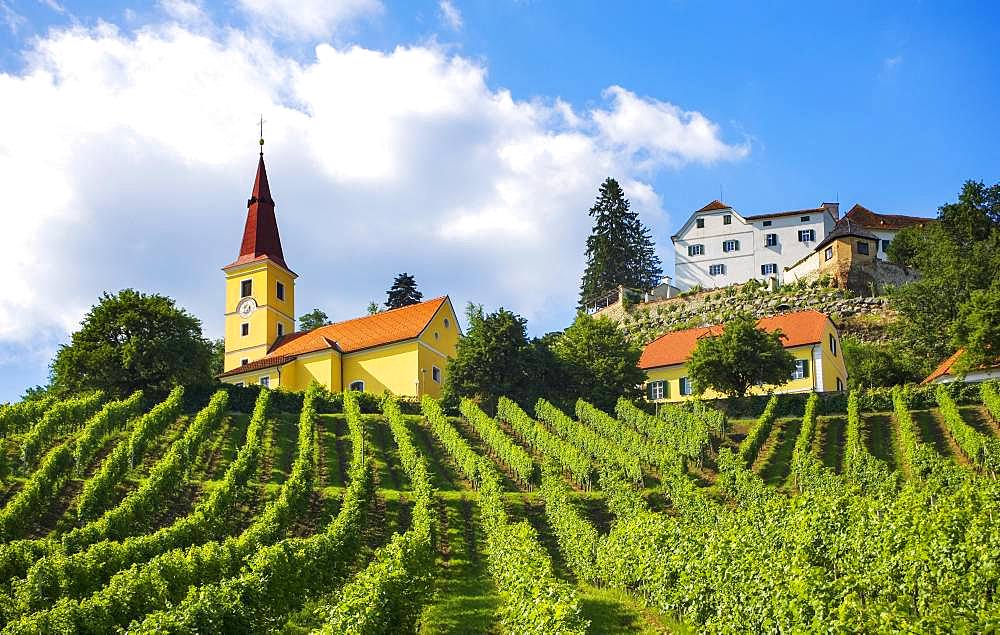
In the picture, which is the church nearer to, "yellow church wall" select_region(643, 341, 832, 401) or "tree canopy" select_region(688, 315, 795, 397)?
"yellow church wall" select_region(643, 341, 832, 401)

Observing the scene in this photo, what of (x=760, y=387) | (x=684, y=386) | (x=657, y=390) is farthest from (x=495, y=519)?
(x=657, y=390)

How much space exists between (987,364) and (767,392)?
35.1 feet

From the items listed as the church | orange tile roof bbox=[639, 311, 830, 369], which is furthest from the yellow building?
the church

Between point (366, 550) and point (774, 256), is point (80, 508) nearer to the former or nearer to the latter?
point (366, 550)

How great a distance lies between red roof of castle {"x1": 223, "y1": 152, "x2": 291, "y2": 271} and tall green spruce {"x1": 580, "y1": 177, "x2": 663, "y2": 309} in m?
28.8

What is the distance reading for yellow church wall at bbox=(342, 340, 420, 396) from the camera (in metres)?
59.7

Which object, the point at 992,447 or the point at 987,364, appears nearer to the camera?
the point at 992,447

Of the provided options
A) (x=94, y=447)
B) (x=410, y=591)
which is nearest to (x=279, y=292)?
(x=94, y=447)

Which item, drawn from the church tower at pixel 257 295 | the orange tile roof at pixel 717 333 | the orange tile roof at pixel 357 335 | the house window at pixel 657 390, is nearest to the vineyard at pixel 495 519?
the orange tile roof at pixel 357 335

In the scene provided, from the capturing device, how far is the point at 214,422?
45.7 metres

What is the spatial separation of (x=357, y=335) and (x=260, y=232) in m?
11.2

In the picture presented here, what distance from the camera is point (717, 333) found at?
200 feet

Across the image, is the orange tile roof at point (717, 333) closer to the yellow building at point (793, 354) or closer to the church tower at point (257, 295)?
the yellow building at point (793, 354)

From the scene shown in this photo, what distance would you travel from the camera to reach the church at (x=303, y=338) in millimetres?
60406
